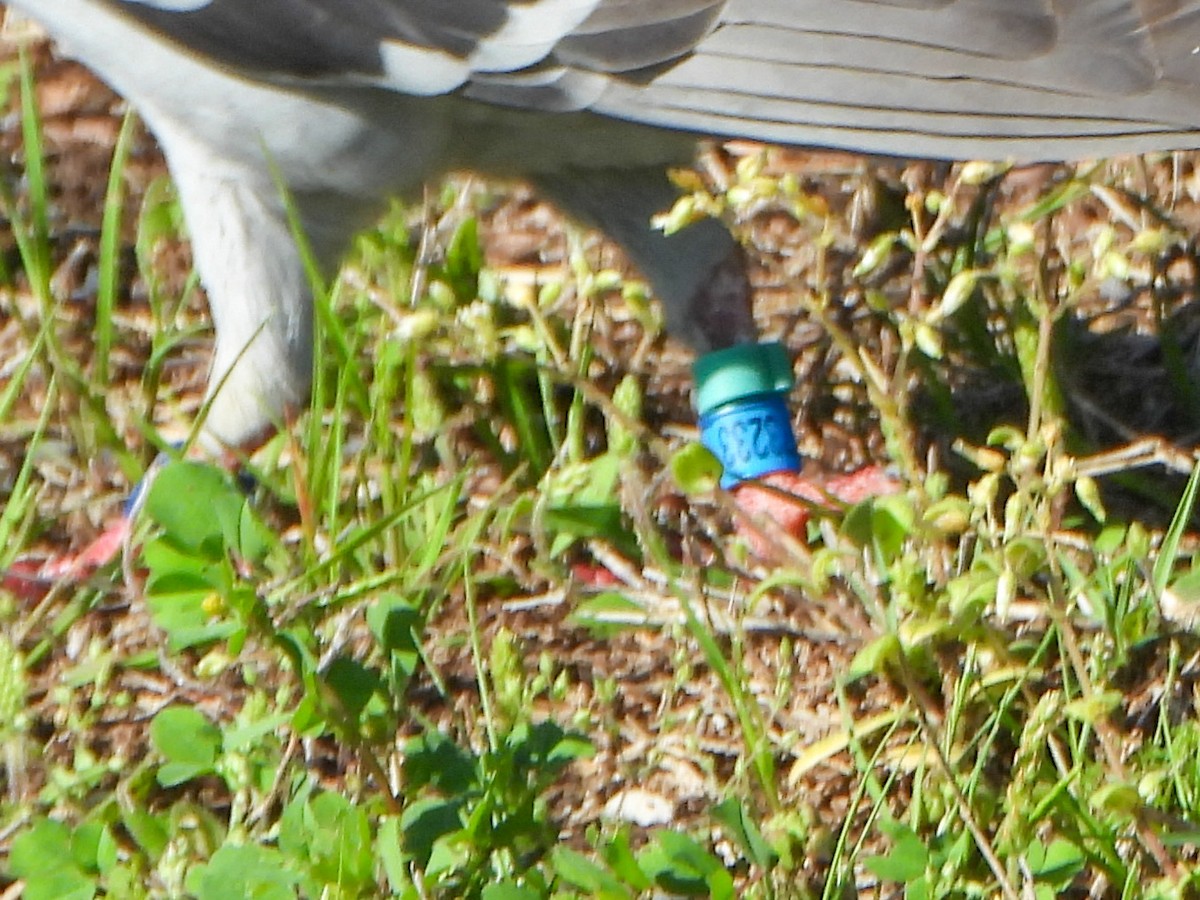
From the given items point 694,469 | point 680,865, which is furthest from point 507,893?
point 694,469

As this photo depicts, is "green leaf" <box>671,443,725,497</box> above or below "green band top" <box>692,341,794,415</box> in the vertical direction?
below

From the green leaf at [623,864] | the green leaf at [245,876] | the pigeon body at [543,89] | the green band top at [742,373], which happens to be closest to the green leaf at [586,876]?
the green leaf at [623,864]

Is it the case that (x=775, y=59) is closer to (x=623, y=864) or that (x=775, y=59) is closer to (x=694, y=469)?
(x=694, y=469)

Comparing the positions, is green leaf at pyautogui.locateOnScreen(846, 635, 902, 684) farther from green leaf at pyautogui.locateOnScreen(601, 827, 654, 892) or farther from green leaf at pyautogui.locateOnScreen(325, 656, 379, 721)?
green leaf at pyautogui.locateOnScreen(325, 656, 379, 721)

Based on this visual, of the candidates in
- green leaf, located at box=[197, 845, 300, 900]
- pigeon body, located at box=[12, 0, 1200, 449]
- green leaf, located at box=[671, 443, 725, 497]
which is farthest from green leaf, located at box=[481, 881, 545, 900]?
pigeon body, located at box=[12, 0, 1200, 449]

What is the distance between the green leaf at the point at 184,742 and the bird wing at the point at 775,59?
3.34 ft

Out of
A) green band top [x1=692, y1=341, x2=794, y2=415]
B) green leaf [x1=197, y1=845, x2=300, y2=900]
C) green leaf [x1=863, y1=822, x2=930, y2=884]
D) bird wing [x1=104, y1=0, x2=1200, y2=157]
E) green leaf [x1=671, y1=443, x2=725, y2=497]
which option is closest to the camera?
green leaf [x1=197, y1=845, x2=300, y2=900]

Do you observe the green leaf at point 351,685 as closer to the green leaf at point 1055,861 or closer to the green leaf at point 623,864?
the green leaf at point 623,864

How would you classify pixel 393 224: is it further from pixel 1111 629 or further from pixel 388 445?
pixel 1111 629

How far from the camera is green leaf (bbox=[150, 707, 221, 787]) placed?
200 centimetres

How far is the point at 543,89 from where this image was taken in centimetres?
262

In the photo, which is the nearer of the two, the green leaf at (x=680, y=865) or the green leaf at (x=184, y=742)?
the green leaf at (x=680, y=865)

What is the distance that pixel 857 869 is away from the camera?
2.23 metres

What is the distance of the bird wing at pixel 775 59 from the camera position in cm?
241
